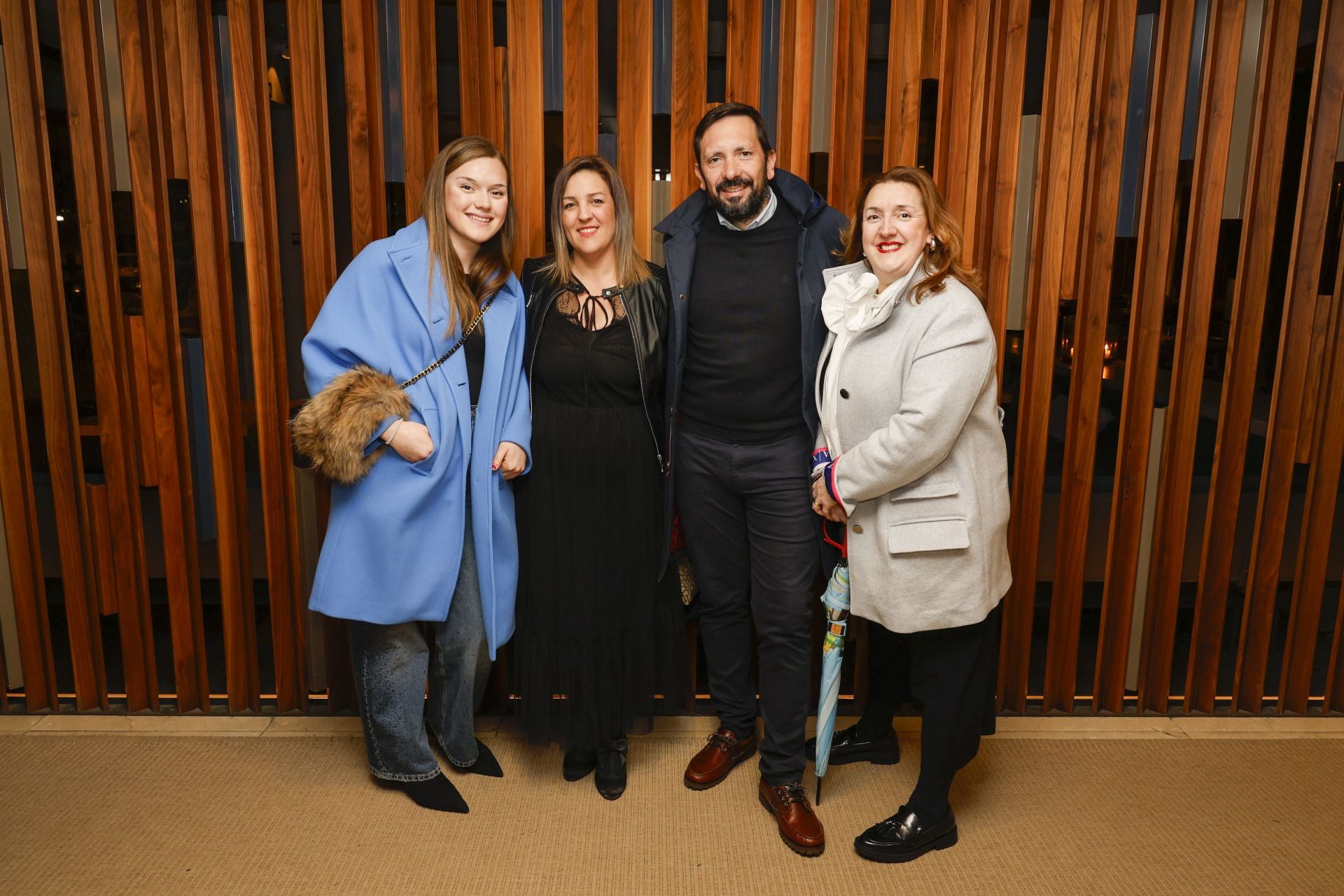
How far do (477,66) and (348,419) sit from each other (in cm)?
108

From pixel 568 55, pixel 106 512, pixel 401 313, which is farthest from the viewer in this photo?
pixel 106 512

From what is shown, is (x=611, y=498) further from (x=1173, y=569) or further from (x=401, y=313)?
(x=1173, y=569)

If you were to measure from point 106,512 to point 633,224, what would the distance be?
5.76 ft

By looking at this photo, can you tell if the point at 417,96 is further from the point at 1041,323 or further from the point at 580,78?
the point at 1041,323

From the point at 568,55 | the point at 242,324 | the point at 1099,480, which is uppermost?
the point at 568,55

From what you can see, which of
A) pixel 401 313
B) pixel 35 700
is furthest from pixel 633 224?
pixel 35 700

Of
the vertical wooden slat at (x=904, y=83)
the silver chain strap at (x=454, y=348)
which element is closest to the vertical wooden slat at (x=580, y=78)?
the silver chain strap at (x=454, y=348)

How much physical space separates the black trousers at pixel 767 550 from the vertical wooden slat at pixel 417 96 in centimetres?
102

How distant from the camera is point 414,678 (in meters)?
2.23

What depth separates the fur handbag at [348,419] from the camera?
196 centimetres

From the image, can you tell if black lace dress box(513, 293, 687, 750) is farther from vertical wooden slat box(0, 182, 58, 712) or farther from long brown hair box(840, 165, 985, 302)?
vertical wooden slat box(0, 182, 58, 712)

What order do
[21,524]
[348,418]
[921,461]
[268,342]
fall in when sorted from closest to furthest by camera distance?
[921,461] → [348,418] → [268,342] → [21,524]

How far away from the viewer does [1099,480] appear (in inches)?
109

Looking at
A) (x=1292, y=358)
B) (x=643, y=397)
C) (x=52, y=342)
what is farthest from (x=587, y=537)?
(x=1292, y=358)
